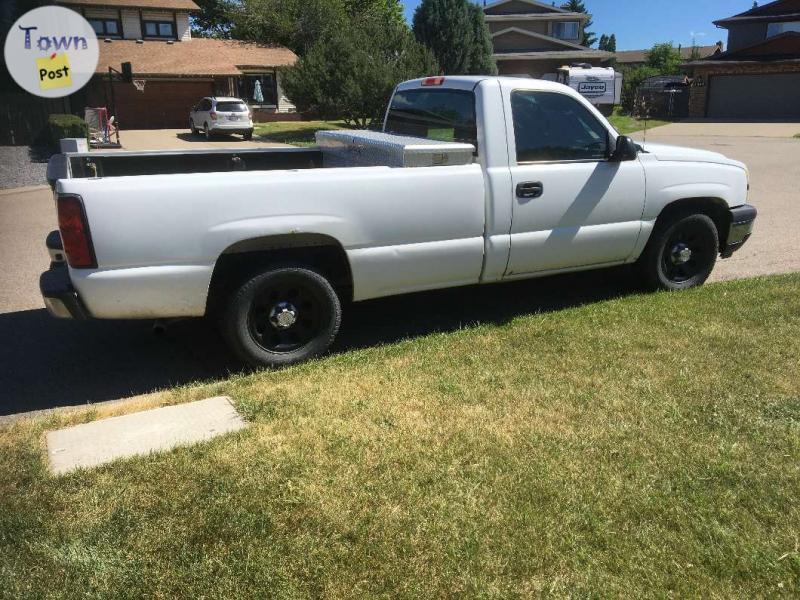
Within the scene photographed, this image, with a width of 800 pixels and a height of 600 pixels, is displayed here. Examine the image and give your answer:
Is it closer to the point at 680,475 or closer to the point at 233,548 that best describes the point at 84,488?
the point at 233,548

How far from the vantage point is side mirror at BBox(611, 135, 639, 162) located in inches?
215

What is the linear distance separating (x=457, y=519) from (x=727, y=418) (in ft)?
5.94

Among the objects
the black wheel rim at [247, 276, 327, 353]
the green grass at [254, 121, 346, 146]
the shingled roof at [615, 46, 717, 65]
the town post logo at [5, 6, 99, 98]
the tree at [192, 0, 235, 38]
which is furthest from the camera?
the shingled roof at [615, 46, 717, 65]

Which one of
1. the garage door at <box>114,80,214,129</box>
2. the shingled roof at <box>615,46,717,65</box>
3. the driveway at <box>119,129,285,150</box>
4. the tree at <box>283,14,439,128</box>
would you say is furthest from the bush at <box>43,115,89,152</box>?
the shingled roof at <box>615,46,717,65</box>

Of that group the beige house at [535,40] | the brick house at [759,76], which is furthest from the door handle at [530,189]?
the beige house at [535,40]

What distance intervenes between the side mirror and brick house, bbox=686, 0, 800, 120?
37854 millimetres

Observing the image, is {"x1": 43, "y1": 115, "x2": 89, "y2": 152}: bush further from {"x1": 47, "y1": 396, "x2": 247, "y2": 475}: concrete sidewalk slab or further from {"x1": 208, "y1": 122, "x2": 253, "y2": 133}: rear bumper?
{"x1": 47, "y1": 396, "x2": 247, "y2": 475}: concrete sidewalk slab

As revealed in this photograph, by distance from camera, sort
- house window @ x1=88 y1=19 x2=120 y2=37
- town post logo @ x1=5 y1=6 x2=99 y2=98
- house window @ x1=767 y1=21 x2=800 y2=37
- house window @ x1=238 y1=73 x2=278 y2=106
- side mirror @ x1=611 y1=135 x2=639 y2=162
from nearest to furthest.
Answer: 1. side mirror @ x1=611 y1=135 x2=639 y2=162
2. town post logo @ x1=5 y1=6 x2=99 y2=98
3. house window @ x1=88 y1=19 x2=120 y2=37
4. house window @ x1=238 y1=73 x2=278 y2=106
5. house window @ x1=767 y1=21 x2=800 y2=37

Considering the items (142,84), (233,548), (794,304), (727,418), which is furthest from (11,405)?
(142,84)

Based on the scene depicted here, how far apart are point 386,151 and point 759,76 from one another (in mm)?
40545

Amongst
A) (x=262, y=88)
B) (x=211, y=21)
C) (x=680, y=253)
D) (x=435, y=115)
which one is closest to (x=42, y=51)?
(x=262, y=88)

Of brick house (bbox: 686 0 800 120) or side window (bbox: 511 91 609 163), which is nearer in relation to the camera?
side window (bbox: 511 91 609 163)

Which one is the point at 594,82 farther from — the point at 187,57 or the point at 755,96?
the point at 187,57

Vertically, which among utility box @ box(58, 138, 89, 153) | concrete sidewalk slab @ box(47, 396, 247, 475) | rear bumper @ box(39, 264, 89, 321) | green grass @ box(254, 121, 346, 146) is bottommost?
concrete sidewalk slab @ box(47, 396, 247, 475)
